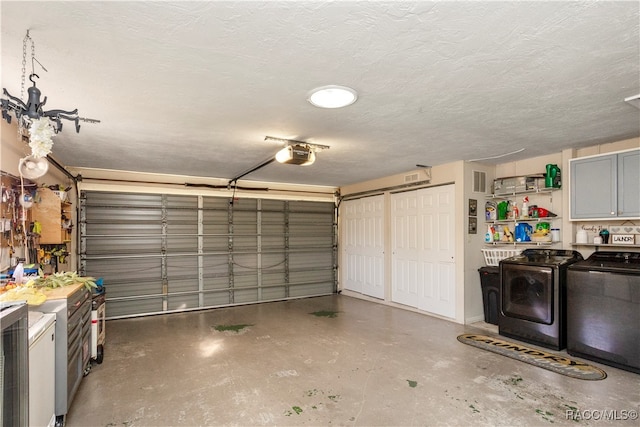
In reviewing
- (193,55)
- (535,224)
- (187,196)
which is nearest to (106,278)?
(187,196)

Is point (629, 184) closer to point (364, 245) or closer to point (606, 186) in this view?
point (606, 186)

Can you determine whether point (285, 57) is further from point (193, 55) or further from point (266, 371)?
point (266, 371)

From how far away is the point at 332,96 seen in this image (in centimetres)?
271

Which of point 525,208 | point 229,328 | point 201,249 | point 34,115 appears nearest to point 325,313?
point 229,328

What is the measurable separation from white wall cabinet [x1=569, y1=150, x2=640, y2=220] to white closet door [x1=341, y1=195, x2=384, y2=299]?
3.51 meters

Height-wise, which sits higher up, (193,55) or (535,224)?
(193,55)

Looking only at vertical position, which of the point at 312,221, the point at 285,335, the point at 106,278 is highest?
the point at 312,221

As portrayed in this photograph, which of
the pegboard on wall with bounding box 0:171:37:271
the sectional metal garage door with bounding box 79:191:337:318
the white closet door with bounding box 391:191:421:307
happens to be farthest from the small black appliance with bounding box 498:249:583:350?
the pegboard on wall with bounding box 0:171:37:271

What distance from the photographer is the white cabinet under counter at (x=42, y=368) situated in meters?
2.07

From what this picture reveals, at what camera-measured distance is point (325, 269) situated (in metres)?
8.34

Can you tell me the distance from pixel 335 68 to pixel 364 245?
18.9 feet

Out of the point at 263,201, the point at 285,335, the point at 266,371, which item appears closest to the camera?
the point at 266,371

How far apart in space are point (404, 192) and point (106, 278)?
5873mm

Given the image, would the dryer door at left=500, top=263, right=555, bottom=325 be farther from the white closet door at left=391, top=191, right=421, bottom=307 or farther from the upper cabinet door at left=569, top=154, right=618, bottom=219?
the white closet door at left=391, top=191, right=421, bottom=307
